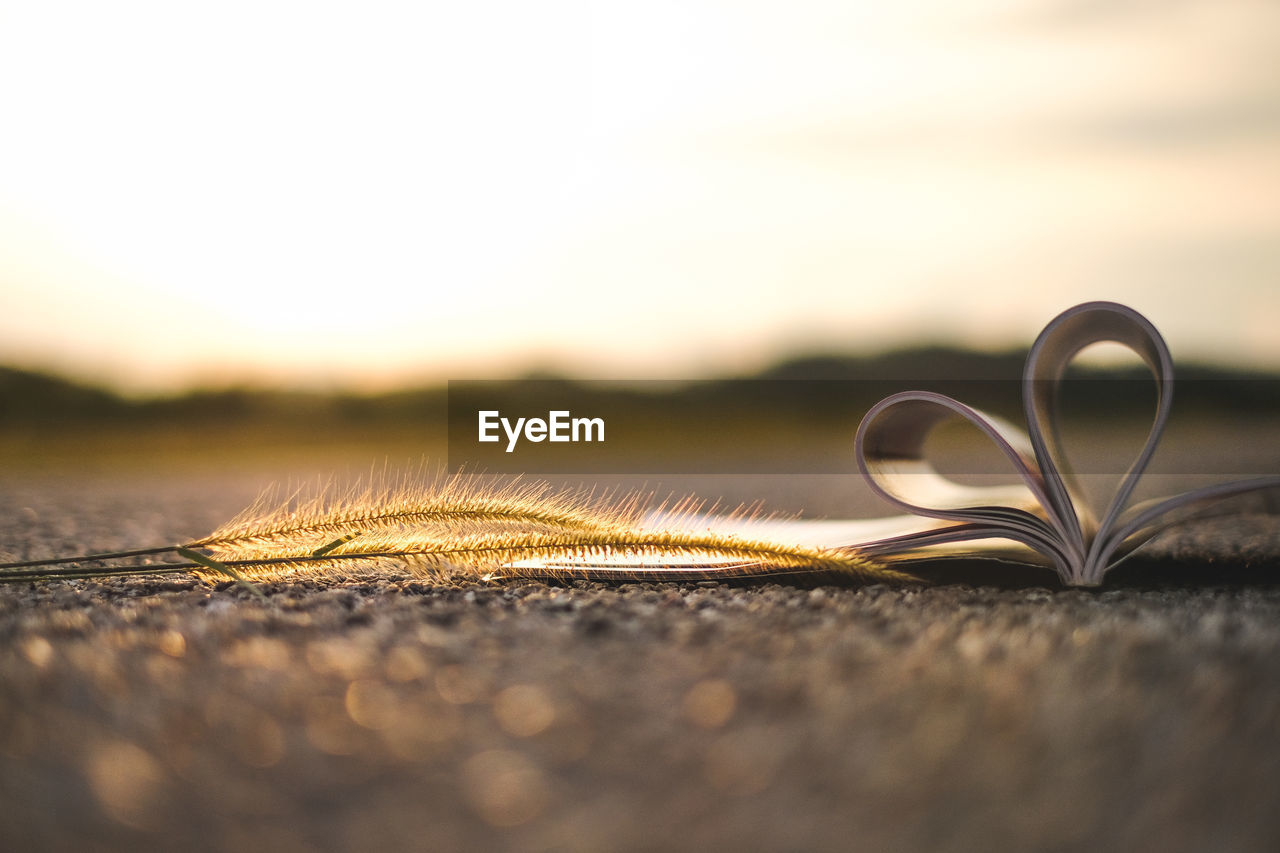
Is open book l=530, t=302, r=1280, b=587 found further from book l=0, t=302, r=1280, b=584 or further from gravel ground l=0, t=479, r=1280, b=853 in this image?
gravel ground l=0, t=479, r=1280, b=853

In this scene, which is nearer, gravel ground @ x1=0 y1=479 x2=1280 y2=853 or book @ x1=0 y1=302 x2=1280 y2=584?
gravel ground @ x1=0 y1=479 x2=1280 y2=853

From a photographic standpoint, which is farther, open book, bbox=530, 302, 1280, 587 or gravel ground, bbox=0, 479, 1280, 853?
open book, bbox=530, 302, 1280, 587

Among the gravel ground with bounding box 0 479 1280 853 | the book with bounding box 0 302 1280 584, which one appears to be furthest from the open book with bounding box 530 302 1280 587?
the gravel ground with bounding box 0 479 1280 853

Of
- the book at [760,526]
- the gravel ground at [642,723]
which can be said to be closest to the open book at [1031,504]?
the book at [760,526]

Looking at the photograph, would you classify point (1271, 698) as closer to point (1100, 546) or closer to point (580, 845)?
point (1100, 546)

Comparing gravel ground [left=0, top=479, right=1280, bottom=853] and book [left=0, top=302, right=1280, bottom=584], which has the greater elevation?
book [left=0, top=302, right=1280, bottom=584]

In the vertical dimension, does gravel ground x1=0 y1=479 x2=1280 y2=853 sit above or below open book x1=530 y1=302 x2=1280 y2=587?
below
